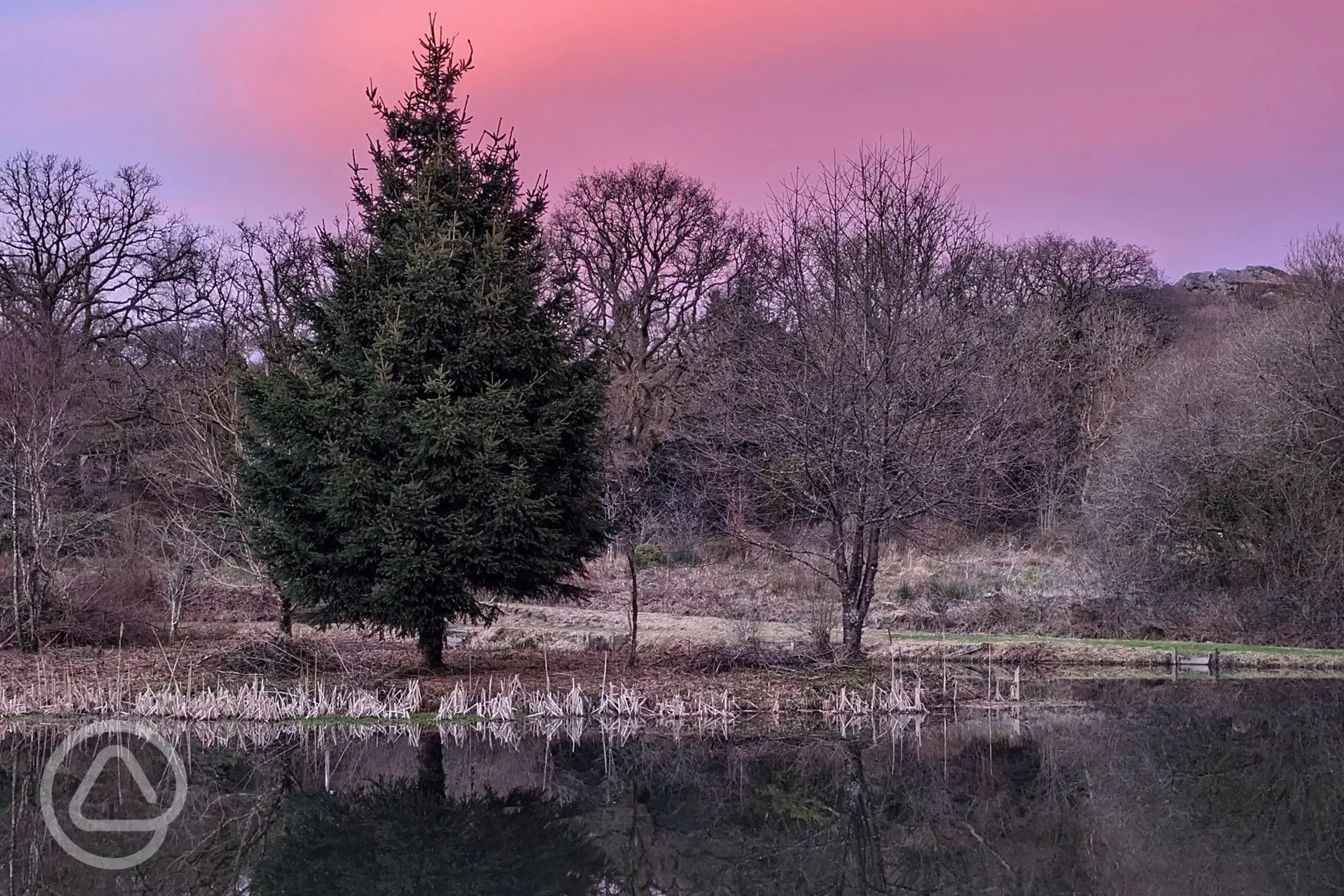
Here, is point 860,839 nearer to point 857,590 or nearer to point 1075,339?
point 857,590

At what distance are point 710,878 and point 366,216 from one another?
10567 mm

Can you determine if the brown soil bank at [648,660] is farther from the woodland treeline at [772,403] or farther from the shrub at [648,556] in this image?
the shrub at [648,556]

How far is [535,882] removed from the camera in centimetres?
841

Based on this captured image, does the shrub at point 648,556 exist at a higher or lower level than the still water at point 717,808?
higher

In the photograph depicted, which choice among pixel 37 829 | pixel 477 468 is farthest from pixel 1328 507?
pixel 37 829

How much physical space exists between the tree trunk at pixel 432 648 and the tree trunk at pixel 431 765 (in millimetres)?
2193

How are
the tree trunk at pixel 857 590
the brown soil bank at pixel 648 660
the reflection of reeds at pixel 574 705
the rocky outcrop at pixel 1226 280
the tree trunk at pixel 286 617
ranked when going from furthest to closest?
the rocky outcrop at pixel 1226 280 < the tree trunk at pixel 286 617 < the tree trunk at pixel 857 590 < the brown soil bank at pixel 648 660 < the reflection of reeds at pixel 574 705

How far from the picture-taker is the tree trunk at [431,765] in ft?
36.3

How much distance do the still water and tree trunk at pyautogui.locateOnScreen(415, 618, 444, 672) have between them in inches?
87.3

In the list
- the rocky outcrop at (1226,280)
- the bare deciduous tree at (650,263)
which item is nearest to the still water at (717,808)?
the bare deciduous tree at (650,263)

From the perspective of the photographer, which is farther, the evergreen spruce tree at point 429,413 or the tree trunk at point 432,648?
the tree trunk at point 432,648

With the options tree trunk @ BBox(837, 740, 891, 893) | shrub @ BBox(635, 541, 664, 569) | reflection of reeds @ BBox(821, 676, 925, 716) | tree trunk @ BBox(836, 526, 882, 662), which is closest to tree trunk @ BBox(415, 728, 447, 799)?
tree trunk @ BBox(837, 740, 891, 893)

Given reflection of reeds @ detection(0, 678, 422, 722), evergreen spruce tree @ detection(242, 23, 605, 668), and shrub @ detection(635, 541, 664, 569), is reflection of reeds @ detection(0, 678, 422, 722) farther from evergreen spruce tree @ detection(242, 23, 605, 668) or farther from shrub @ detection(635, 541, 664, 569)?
shrub @ detection(635, 541, 664, 569)

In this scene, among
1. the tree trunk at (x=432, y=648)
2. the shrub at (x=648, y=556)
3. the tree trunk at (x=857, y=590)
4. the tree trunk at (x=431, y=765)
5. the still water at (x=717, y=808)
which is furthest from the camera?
the shrub at (x=648, y=556)
